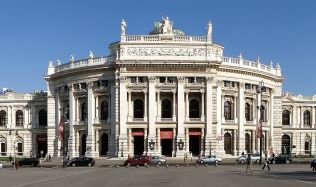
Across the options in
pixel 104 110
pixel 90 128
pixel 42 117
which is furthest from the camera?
pixel 42 117

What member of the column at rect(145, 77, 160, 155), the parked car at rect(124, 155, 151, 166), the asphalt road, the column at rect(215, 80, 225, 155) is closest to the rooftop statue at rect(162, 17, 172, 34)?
the column at rect(145, 77, 160, 155)

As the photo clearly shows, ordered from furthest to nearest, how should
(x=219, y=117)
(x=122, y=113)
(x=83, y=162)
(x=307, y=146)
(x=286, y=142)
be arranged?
(x=307, y=146) → (x=286, y=142) → (x=219, y=117) → (x=122, y=113) → (x=83, y=162)

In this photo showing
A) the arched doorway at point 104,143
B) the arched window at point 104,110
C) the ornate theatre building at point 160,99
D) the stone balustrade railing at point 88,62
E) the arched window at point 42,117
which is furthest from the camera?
the arched window at point 42,117

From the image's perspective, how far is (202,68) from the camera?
9088cm

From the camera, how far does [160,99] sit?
9231 cm

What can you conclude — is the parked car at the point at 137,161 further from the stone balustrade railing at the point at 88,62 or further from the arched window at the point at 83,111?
the arched window at the point at 83,111

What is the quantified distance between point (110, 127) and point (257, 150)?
25.6m

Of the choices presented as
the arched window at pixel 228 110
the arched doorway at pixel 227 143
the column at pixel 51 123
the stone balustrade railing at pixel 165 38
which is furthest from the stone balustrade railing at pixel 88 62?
the arched doorway at pixel 227 143

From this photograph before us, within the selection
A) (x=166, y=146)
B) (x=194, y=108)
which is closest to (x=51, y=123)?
(x=166, y=146)

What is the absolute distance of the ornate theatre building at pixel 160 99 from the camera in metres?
90.8

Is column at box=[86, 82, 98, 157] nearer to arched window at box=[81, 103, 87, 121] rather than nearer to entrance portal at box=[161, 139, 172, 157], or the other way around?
arched window at box=[81, 103, 87, 121]

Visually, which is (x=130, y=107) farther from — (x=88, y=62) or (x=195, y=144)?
(x=195, y=144)

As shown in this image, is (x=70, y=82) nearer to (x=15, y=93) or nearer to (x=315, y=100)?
(x=15, y=93)

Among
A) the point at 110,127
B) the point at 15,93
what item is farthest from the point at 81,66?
the point at 15,93
